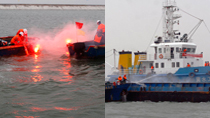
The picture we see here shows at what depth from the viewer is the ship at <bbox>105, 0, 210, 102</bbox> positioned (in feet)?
71.7

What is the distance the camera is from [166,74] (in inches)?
907

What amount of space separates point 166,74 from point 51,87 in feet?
39.6

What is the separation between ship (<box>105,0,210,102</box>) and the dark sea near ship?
19.0ft

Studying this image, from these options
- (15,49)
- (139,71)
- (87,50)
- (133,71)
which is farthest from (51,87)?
(133,71)

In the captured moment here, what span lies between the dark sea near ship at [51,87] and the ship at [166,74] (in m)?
5.79

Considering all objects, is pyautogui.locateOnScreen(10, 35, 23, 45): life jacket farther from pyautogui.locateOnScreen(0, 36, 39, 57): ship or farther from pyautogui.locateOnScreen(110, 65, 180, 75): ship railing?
pyautogui.locateOnScreen(110, 65, 180, 75): ship railing

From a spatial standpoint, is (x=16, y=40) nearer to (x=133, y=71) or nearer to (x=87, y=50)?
(x=87, y=50)

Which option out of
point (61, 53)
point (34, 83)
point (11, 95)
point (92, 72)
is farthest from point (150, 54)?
point (11, 95)

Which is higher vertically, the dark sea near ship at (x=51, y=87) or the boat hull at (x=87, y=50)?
the boat hull at (x=87, y=50)

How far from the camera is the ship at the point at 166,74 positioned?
2184 centimetres

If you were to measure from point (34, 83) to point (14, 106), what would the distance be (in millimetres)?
3256

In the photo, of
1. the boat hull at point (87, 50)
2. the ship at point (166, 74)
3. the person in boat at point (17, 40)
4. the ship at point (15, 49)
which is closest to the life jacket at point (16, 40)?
the person in boat at point (17, 40)

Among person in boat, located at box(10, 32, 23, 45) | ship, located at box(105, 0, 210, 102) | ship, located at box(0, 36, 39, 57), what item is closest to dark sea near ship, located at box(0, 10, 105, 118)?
ship, located at box(0, 36, 39, 57)

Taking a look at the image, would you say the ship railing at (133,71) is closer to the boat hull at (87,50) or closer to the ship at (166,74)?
the ship at (166,74)
